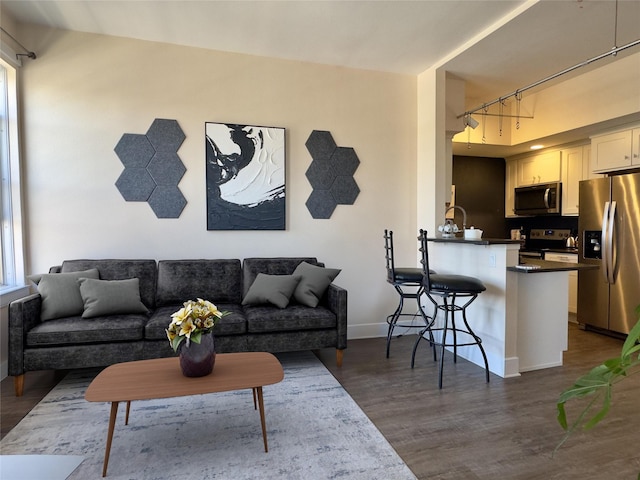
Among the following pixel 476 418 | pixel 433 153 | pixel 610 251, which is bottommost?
pixel 476 418

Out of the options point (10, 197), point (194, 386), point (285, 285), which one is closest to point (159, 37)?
point (10, 197)

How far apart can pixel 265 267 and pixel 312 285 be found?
0.53 meters

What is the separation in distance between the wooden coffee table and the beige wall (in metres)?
1.69

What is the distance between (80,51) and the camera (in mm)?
3404

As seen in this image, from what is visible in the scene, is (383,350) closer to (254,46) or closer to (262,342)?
(262,342)

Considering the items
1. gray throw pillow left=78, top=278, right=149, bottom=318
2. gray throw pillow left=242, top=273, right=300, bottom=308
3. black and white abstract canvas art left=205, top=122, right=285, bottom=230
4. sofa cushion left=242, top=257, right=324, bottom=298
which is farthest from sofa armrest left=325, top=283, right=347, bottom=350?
gray throw pillow left=78, top=278, right=149, bottom=318

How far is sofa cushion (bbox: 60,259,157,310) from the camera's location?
10.7 ft

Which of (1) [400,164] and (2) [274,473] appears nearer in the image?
(2) [274,473]

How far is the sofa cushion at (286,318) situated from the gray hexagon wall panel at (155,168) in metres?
1.33

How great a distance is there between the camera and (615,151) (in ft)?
13.9

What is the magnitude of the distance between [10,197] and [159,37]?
1.93 meters

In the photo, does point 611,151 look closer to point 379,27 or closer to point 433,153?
point 433,153

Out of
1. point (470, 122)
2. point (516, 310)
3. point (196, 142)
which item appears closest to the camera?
point (516, 310)

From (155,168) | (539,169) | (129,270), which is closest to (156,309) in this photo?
(129,270)
